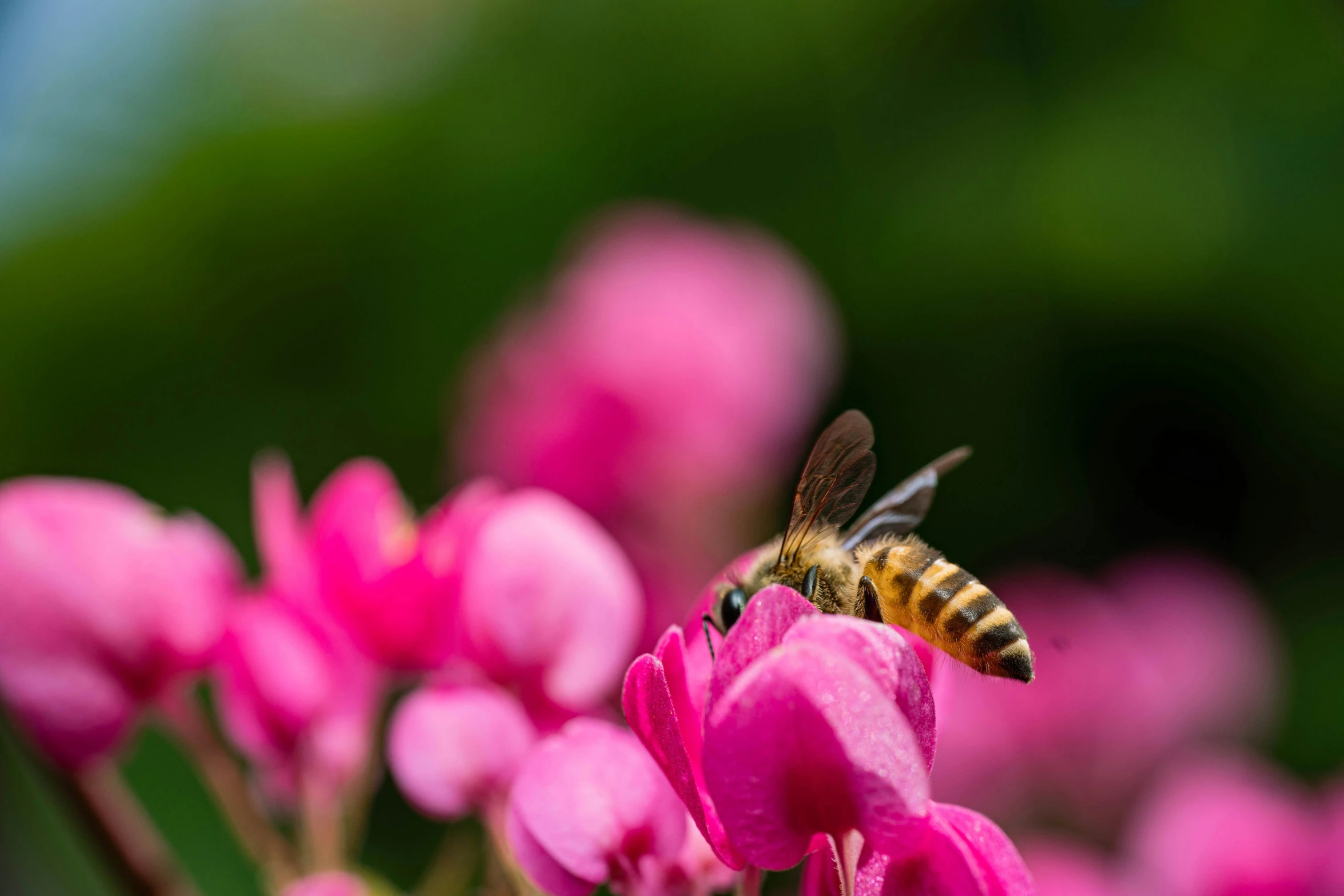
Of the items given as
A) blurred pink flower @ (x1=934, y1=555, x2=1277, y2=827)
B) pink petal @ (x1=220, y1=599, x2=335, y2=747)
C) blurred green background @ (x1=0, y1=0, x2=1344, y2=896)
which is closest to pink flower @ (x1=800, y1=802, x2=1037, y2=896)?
pink petal @ (x1=220, y1=599, x2=335, y2=747)

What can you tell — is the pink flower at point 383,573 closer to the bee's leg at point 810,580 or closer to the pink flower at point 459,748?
the pink flower at point 459,748

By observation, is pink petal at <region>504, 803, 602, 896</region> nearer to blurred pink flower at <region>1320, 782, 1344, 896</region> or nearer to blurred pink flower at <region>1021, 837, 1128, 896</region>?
blurred pink flower at <region>1021, 837, 1128, 896</region>

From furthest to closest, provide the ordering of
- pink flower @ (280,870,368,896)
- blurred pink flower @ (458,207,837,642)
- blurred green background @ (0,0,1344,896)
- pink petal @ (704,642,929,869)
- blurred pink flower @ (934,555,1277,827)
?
blurred green background @ (0,0,1344,896) → blurred pink flower @ (458,207,837,642) → blurred pink flower @ (934,555,1277,827) → pink flower @ (280,870,368,896) → pink petal @ (704,642,929,869)

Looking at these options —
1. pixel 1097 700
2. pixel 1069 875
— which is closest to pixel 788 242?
pixel 1097 700

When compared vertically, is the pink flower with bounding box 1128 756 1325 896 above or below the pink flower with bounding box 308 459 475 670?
below

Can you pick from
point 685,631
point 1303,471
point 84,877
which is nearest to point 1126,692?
point 1303,471

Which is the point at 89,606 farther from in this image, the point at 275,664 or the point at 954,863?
the point at 954,863
